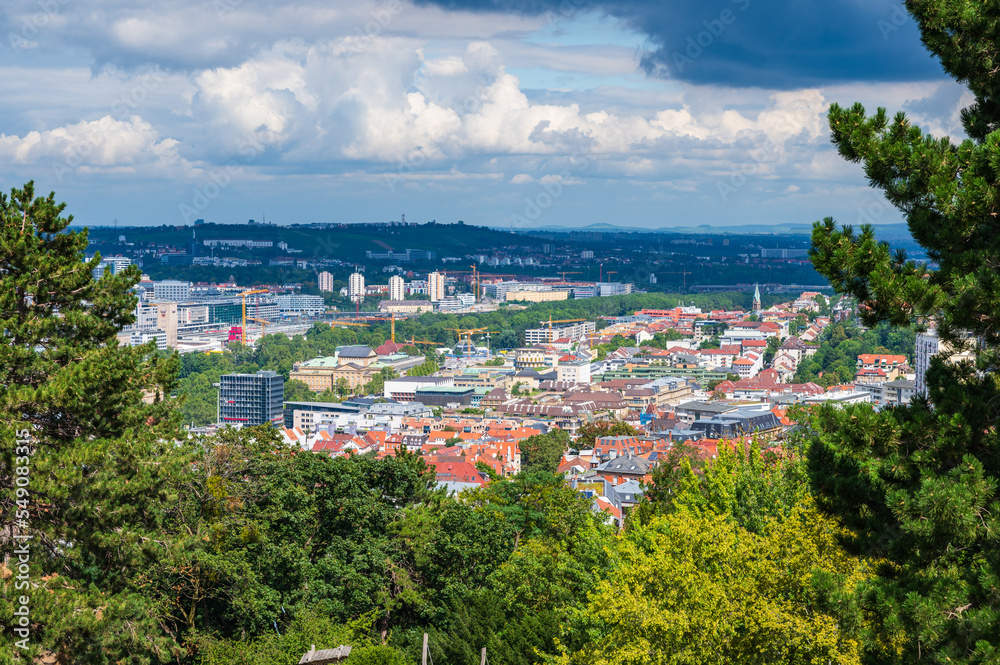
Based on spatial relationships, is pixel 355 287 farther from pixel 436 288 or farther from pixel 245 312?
pixel 245 312

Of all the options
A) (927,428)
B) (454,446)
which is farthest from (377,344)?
(927,428)

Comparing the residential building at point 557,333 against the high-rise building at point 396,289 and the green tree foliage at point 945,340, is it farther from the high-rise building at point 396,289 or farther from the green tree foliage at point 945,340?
the green tree foliage at point 945,340

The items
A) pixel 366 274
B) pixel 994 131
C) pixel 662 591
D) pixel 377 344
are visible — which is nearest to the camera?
pixel 994 131

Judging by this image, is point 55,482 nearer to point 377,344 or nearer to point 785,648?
point 785,648

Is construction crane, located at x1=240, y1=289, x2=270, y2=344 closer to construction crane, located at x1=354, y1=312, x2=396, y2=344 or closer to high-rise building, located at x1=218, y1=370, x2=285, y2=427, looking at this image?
construction crane, located at x1=354, y1=312, x2=396, y2=344

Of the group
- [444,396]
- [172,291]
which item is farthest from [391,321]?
[444,396]

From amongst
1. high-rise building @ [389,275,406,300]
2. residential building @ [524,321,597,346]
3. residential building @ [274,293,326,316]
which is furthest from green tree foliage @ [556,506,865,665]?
high-rise building @ [389,275,406,300]
